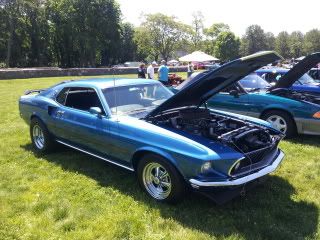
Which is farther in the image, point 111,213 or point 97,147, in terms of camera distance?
point 97,147

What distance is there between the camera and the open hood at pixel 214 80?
4105 millimetres

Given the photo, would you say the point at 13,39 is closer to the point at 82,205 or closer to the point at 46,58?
the point at 46,58

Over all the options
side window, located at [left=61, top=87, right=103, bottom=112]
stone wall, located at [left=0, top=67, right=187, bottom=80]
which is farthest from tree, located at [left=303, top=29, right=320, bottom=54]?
side window, located at [left=61, top=87, right=103, bottom=112]

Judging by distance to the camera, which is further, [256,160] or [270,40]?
[270,40]

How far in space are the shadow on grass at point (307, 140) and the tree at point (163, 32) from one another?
207 feet

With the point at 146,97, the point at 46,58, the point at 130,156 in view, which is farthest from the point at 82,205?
the point at 46,58

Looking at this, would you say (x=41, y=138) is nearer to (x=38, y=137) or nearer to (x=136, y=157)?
(x=38, y=137)

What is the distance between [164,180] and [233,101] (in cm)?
389

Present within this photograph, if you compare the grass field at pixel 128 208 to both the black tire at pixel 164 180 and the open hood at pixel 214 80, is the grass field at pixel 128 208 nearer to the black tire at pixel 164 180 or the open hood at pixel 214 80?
the black tire at pixel 164 180

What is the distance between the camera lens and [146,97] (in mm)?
5387

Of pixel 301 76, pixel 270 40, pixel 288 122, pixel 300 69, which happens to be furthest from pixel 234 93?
pixel 270 40

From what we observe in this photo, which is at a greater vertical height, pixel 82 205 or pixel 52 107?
pixel 52 107

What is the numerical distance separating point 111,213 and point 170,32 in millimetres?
67953

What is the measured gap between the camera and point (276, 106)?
698 centimetres
